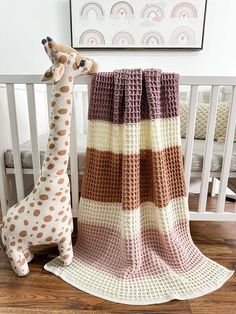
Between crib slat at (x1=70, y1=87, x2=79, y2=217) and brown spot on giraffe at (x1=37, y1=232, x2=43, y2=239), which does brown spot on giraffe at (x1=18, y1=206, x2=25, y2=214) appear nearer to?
brown spot on giraffe at (x1=37, y1=232, x2=43, y2=239)

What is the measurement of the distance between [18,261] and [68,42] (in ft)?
4.66

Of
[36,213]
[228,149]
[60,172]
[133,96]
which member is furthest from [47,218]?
[228,149]

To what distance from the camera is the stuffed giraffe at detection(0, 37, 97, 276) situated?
70cm

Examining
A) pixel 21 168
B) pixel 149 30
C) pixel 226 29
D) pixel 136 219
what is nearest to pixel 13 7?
pixel 149 30

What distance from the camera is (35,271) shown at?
0.83m

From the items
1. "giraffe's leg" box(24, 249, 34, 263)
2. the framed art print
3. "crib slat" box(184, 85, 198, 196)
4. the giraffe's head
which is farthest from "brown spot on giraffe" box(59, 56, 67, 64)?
the framed art print

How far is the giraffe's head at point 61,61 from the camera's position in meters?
0.66

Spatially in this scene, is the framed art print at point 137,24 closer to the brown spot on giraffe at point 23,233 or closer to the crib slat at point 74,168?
the crib slat at point 74,168

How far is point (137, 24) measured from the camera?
1521mm

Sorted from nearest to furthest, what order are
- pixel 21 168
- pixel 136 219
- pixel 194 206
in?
pixel 136 219 < pixel 21 168 < pixel 194 206

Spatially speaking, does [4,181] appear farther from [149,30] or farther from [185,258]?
[149,30]

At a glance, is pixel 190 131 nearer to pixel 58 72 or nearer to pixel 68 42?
pixel 58 72

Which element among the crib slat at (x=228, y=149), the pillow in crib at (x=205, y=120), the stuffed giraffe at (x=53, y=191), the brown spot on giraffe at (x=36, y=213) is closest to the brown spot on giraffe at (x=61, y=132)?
the stuffed giraffe at (x=53, y=191)

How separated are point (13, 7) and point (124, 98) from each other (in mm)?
1357
